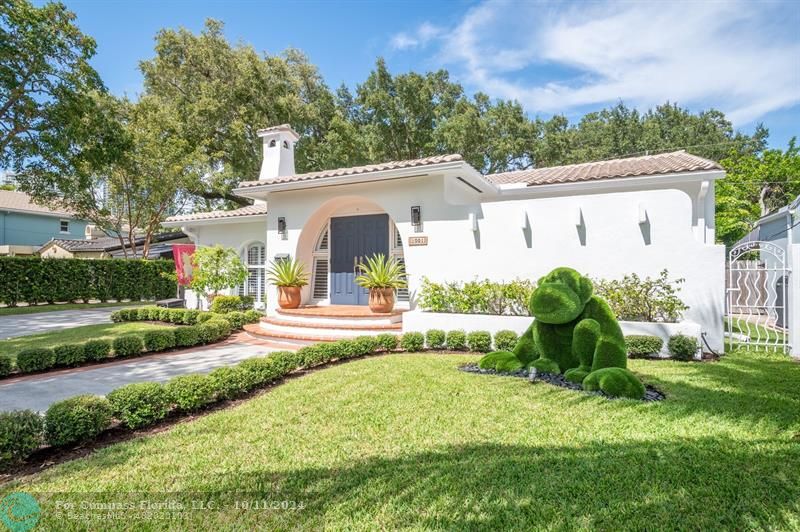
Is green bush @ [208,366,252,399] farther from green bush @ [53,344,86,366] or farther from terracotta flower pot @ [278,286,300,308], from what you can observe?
terracotta flower pot @ [278,286,300,308]

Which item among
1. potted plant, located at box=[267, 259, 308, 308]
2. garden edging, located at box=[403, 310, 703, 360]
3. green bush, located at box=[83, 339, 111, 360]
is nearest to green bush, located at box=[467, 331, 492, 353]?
garden edging, located at box=[403, 310, 703, 360]

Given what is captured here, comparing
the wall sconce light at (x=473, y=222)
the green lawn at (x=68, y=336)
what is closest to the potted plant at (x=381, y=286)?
the wall sconce light at (x=473, y=222)

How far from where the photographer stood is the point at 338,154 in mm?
25156

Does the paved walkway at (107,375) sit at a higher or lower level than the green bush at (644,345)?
lower

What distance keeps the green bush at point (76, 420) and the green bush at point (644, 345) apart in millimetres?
8296

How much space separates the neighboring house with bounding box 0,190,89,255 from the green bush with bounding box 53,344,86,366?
89.5 feet

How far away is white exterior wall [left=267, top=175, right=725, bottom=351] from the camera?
812 centimetres

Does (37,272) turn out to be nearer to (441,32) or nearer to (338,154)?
(338,154)

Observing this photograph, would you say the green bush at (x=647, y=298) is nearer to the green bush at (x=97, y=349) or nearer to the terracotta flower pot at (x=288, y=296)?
the terracotta flower pot at (x=288, y=296)

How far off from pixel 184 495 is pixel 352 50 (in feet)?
55.9

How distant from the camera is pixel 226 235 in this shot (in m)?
15.3

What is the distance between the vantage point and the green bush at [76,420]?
391cm

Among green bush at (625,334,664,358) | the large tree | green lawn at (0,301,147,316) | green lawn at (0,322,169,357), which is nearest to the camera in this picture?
green bush at (625,334,664,358)

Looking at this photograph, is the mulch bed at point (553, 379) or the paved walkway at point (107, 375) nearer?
the mulch bed at point (553, 379)
